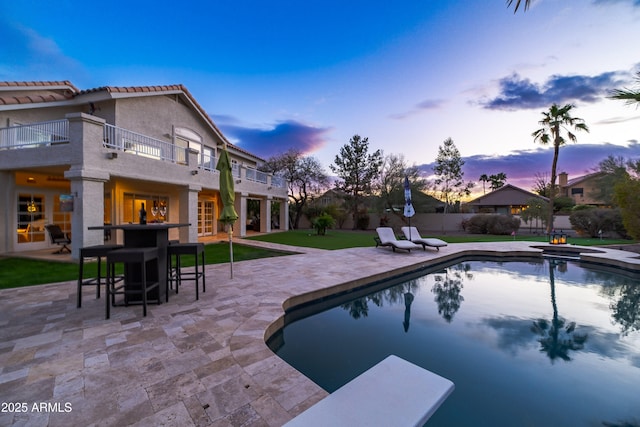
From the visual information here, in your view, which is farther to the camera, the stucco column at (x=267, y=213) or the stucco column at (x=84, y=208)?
the stucco column at (x=267, y=213)

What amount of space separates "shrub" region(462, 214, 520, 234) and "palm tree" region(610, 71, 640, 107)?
17.7m

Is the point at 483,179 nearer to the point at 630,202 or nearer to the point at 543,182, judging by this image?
the point at 543,182

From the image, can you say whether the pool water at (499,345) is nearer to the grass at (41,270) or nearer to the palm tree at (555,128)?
the grass at (41,270)

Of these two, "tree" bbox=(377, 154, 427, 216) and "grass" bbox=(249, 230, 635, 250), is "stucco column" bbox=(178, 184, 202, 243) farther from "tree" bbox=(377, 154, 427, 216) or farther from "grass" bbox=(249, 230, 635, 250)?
"tree" bbox=(377, 154, 427, 216)

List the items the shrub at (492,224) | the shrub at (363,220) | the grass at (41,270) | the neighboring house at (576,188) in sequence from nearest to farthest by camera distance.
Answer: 1. the grass at (41,270)
2. the shrub at (492,224)
3. the shrub at (363,220)
4. the neighboring house at (576,188)

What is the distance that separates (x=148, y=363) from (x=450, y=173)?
3128 centimetres

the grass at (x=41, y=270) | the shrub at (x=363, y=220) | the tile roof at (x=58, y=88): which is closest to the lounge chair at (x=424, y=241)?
the grass at (x=41, y=270)

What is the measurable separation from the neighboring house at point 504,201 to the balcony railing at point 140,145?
32198mm

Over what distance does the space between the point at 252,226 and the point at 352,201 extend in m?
11.1

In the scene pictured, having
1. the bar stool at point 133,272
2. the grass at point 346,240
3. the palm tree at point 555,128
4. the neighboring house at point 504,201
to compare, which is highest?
the palm tree at point 555,128

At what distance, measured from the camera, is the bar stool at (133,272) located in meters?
3.76

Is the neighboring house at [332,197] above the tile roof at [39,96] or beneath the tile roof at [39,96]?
beneath

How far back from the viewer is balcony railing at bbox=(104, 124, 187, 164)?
9617 mm

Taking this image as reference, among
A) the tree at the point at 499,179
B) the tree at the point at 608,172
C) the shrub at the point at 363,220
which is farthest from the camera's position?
the tree at the point at 499,179
